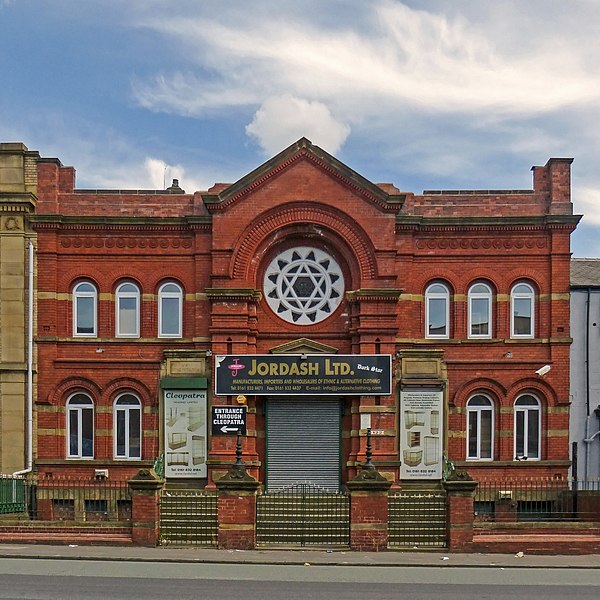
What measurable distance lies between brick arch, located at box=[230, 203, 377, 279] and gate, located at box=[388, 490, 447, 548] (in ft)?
23.6

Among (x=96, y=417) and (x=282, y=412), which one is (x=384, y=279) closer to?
(x=282, y=412)

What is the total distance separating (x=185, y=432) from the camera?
25094 mm

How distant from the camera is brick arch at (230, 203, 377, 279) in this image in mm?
25203

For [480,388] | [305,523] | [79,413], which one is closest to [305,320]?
[480,388]

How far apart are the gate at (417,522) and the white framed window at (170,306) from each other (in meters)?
8.95

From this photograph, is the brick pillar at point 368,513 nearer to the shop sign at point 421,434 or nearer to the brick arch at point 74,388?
the shop sign at point 421,434

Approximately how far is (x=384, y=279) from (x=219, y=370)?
19.0ft

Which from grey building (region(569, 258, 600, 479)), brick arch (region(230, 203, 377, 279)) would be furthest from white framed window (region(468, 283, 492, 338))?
brick arch (region(230, 203, 377, 279))

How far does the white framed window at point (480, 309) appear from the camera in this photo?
84.4ft

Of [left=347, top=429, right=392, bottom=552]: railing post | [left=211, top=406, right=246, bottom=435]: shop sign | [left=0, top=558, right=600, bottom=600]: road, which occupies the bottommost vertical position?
[left=0, top=558, right=600, bottom=600]: road

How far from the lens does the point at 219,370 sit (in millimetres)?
24828

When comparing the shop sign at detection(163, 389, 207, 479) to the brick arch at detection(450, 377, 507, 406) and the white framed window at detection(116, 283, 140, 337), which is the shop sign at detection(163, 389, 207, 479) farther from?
the brick arch at detection(450, 377, 507, 406)

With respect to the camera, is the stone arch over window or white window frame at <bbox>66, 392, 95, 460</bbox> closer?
white window frame at <bbox>66, 392, 95, 460</bbox>

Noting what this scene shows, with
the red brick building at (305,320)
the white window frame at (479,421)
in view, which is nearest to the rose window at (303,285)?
the red brick building at (305,320)
